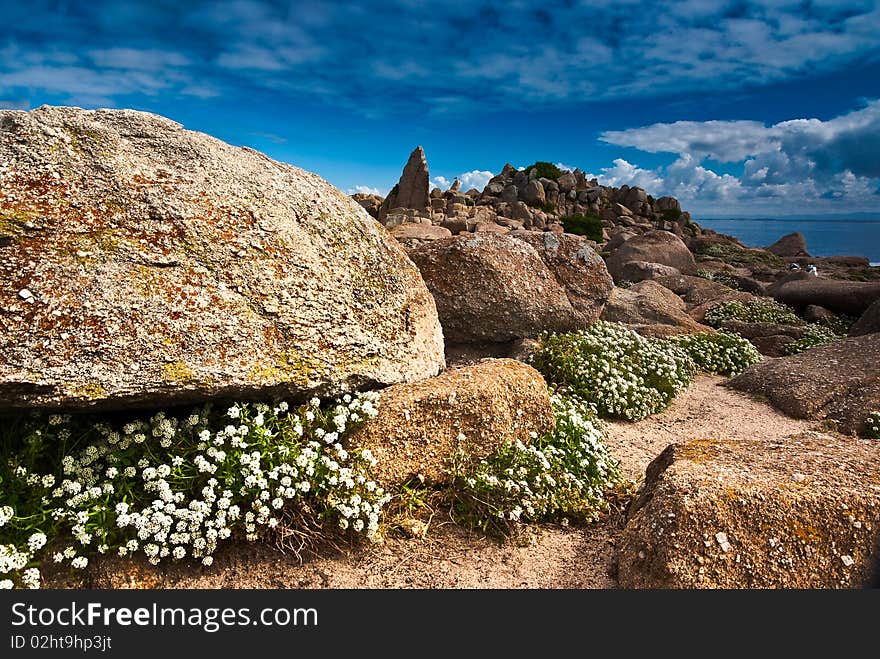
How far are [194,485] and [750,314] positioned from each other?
16.3 m

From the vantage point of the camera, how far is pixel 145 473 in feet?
13.7

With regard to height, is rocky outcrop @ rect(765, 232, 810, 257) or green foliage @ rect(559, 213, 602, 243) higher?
green foliage @ rect(559, 213, 602, 243)

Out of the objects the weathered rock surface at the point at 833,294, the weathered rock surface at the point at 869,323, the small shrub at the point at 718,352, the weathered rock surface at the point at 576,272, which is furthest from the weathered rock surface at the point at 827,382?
the weathered rock surface at the point at 833,294

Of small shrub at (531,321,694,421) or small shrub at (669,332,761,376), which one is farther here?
small shrub at (669,332,761,376)

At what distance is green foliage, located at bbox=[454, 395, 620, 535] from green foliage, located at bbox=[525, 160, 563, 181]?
68.0 m

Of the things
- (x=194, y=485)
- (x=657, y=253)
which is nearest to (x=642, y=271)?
(x=657, y=253)

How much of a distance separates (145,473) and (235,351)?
1.05 meters

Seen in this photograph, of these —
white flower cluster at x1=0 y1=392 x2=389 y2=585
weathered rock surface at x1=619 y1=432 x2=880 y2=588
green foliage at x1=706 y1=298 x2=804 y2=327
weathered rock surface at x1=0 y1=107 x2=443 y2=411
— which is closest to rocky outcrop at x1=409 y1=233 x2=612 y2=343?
weathered rock surface at x1=0 y1=107 x2=443 y2=411

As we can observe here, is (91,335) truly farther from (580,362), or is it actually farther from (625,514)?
Result: (580,362)

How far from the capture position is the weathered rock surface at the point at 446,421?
5098mm

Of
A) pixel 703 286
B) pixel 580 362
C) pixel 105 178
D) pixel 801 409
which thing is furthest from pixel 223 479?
pixel 703 286

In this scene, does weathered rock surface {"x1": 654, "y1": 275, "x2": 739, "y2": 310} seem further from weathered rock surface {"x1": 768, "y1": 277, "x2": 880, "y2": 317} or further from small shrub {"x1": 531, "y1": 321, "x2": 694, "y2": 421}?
small shrub {"x1": 531, "y1": 321, "x2": 694, "y2": 421}

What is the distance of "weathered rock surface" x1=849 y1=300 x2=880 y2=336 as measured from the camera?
543 inches

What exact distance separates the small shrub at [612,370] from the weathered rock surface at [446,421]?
2.47 m
